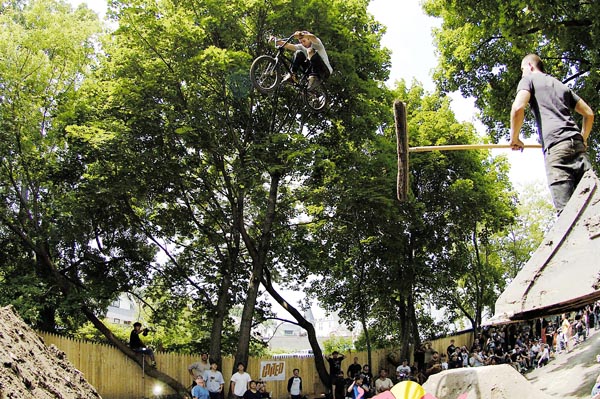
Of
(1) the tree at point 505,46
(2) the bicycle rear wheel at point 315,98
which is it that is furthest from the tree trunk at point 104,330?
(1) the tree at point 505,46

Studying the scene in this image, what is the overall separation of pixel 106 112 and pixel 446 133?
14804 mm

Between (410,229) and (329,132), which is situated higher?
(329,132)

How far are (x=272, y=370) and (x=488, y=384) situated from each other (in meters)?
12.5

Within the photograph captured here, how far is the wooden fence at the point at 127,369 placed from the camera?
1444 cm

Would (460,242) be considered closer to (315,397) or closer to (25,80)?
(315,397)

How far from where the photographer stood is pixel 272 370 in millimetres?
19766

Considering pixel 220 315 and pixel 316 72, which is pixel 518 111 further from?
pixel 220 315

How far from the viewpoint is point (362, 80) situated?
18.5m

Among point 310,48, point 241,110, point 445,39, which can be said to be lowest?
point 310,48

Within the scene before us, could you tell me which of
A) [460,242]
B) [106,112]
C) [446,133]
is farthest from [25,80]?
[460,242]

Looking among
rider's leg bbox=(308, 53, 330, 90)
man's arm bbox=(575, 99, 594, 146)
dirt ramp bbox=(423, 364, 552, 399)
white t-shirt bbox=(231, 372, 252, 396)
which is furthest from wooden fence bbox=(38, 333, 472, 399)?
man's arm bbox=(575, 99, 594, 146)

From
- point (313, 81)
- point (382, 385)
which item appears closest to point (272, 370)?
point (382, 385)

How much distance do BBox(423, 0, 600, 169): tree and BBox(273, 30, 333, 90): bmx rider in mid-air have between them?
12.6 ft

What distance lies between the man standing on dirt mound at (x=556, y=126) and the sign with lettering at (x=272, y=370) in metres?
16.5
